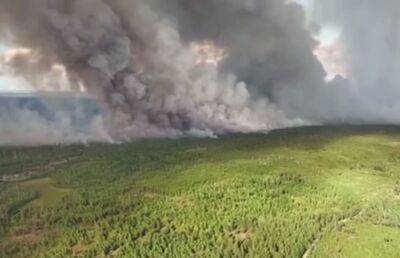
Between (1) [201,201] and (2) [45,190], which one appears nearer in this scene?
(1) [201,201]

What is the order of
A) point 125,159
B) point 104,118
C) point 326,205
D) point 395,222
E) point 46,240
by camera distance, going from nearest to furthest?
point 46,240 < point 395,222 < point 326,205 < point 125,159 < point 104,118

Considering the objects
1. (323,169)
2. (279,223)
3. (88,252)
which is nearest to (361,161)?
(323,169)

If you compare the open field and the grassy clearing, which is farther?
the grassy clearing

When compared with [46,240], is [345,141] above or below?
above

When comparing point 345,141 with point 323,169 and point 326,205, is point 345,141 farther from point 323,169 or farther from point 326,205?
point 326,205

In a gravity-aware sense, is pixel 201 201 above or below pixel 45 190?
below

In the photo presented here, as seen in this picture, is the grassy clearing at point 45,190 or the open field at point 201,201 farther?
the grassy clearing at point 45,190

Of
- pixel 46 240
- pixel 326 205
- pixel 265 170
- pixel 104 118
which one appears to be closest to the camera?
pixel 46 240

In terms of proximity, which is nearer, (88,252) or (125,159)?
(88,252)
